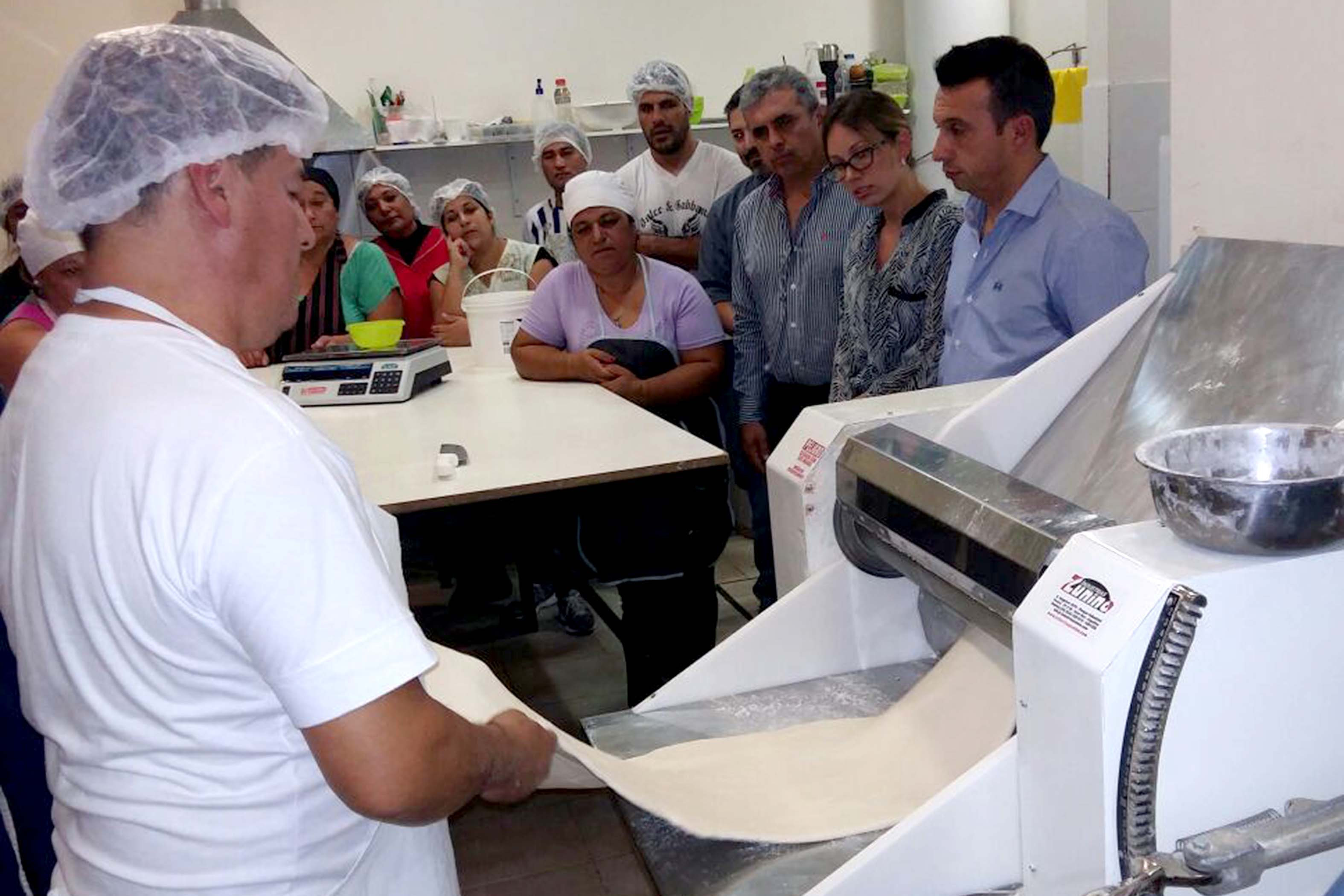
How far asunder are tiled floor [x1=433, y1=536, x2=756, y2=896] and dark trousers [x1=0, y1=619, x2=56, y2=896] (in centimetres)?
90

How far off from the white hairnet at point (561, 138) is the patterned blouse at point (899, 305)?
192cm

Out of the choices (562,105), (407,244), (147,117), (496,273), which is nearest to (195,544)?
(147,117)

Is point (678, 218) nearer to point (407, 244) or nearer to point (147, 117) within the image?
point (407, 244)

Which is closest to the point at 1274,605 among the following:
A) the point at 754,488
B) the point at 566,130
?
the point at 754,488

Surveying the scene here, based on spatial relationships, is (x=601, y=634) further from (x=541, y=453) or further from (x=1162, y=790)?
(x=1162, y=790)

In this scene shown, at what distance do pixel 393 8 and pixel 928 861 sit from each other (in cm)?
524

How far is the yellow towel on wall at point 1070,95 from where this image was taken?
4387 millimetres

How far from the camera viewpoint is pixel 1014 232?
7.00 ft

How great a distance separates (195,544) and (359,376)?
2.34m

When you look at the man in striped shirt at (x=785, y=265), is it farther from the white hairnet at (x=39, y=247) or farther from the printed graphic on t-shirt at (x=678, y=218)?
the white hairnet at (x=39, y=247)

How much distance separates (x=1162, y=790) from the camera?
955 mm

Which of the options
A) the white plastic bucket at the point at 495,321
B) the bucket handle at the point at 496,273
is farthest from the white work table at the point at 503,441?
the bucket handle at the point at 496,273

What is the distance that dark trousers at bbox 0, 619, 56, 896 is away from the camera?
57.2 inches

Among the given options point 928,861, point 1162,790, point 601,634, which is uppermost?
point 1162,790
